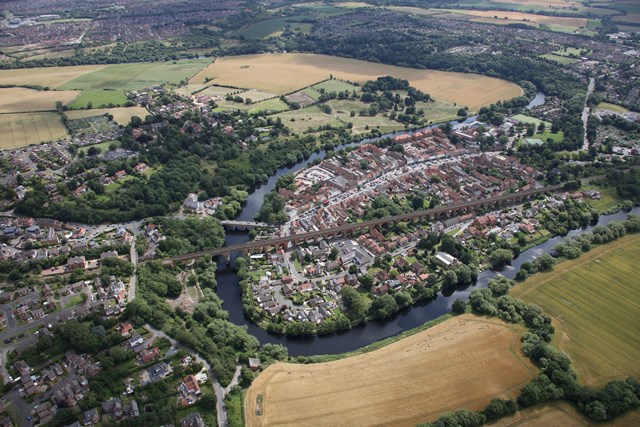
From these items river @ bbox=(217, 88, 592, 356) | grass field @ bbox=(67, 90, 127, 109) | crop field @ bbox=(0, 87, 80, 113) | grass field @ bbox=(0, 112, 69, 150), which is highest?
crop field @ bbox=(0, 87, 80, 113)

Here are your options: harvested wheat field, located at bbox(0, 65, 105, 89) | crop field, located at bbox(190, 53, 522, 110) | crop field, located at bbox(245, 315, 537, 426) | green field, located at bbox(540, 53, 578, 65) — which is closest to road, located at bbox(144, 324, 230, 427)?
crop field, located at bbox(245, 315, 537, 426)

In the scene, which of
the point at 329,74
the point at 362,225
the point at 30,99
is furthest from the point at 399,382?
the point at 30,99

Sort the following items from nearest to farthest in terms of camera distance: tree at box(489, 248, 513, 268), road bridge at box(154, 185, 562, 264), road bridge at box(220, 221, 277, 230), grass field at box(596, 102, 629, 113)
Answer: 1. tree at box(489, 248, 513, 268)
2. road bridge at box(154, 185, 562, 264)
3. road bridge at box(220, 221, 277, 230)
4. grass field at box(596, 102, 629, 113)

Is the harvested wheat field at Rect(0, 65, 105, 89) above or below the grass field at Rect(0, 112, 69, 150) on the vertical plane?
above

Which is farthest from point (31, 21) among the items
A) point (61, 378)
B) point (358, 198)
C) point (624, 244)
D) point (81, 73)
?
point (624, 244)

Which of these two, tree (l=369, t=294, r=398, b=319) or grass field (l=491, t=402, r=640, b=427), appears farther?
tree (l=369, t=294, r=398, b=319)

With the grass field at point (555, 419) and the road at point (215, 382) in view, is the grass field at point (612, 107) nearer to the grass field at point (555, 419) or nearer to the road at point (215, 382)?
the grass field at point (555, 419)

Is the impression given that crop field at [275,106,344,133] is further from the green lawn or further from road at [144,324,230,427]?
road at [144,324,230,427]

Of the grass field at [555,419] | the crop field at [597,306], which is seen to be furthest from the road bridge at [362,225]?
the grass field at [555,419]
